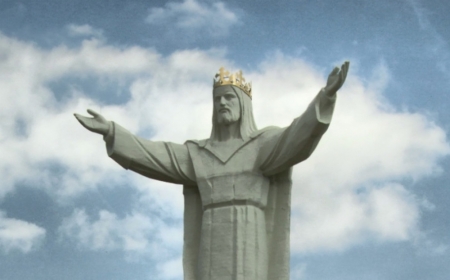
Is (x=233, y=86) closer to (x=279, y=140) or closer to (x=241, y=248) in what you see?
(x=279, y=140)

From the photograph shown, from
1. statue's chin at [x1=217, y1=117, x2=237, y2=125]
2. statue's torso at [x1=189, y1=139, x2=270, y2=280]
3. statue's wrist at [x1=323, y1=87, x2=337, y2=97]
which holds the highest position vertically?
statue's chin at [x1=217, y1=117, x2=237, y2=125]

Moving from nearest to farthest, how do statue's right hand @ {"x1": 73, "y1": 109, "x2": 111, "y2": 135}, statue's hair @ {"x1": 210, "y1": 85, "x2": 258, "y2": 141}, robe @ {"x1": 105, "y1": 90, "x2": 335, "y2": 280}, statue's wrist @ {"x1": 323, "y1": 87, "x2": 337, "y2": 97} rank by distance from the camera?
1. statue's wrist @ {"x1": 323, "y1": 87, "x2": 337, "y2": 97}
2. robe @ {"x1": 105, "y1": 90, "x2": 335, "y2": 280}
3. statue's right hand @ {"x1": 73, "y1": 109, "x2": 111, "y2": 135}
4. statue's hair @ {"x1": 210, "y1": 85, "x2": 258, "y2": 141}

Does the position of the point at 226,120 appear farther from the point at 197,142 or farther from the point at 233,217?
the point at 233,217

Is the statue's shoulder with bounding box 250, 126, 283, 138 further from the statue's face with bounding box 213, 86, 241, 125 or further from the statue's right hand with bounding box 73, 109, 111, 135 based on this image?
the statue's right hand with bounding box 73, 109, 111, 135

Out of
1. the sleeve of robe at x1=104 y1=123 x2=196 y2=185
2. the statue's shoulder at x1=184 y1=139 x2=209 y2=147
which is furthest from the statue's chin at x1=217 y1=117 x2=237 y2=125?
the sleeve of robe at x1=104 y1=123 x2=196 y2=185

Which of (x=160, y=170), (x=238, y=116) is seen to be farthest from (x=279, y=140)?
(x=160, y=170)

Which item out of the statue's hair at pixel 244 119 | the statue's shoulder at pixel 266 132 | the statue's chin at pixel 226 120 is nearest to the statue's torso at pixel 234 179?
the statue's shoulder at pixel 266 132

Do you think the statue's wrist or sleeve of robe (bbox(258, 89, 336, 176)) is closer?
the statue's wrist

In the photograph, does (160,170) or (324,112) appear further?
(160,170)
